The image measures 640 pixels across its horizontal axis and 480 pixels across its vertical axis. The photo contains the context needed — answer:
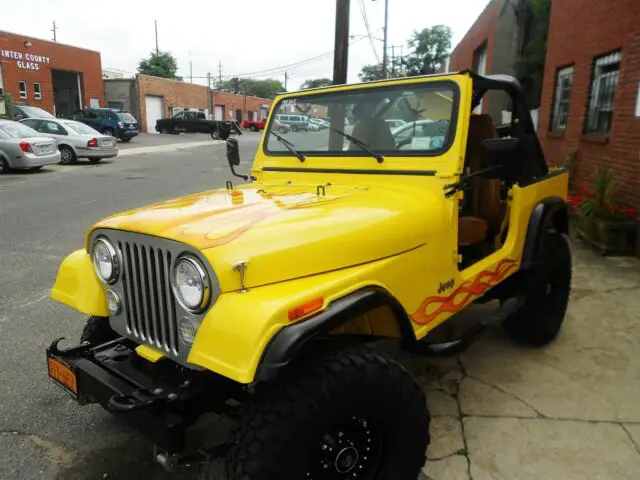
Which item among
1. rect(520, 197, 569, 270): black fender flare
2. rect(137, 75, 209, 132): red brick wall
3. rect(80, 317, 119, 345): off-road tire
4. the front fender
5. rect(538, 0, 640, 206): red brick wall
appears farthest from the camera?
rect(137, 75, 209, 132): red brick wall

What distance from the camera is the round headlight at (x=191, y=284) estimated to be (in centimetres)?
188

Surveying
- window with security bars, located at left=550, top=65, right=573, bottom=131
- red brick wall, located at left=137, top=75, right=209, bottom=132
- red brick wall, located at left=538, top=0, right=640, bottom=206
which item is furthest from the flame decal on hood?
red brick wall, located at left=137, top=75, right=209, bottom=132

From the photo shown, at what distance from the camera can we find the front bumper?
190cm

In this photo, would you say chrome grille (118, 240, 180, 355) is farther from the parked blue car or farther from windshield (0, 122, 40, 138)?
the parked blue car

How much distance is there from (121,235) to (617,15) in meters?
7.80

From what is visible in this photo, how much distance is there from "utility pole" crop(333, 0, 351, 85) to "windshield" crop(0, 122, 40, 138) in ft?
31.1

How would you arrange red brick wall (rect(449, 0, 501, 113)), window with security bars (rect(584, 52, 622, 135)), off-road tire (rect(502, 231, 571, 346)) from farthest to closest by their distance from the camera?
1. red brick wall (rect(449, 0, 501, 113))
2. window with security bars (rect(584, 52, 622, 135))
3. off-road tire (rect(502, 231, 571, 346))

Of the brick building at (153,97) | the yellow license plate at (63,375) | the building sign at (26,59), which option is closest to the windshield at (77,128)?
the building sign at (26,59)

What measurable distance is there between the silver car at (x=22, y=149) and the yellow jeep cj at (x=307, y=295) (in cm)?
1249

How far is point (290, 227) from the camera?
84.7 inches

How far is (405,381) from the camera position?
2152mm

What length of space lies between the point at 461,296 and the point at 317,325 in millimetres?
1305

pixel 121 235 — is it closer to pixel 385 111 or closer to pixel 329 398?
pixel 329 398

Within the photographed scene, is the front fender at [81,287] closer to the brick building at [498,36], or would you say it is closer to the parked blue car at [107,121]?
the brick building at [498,36]
